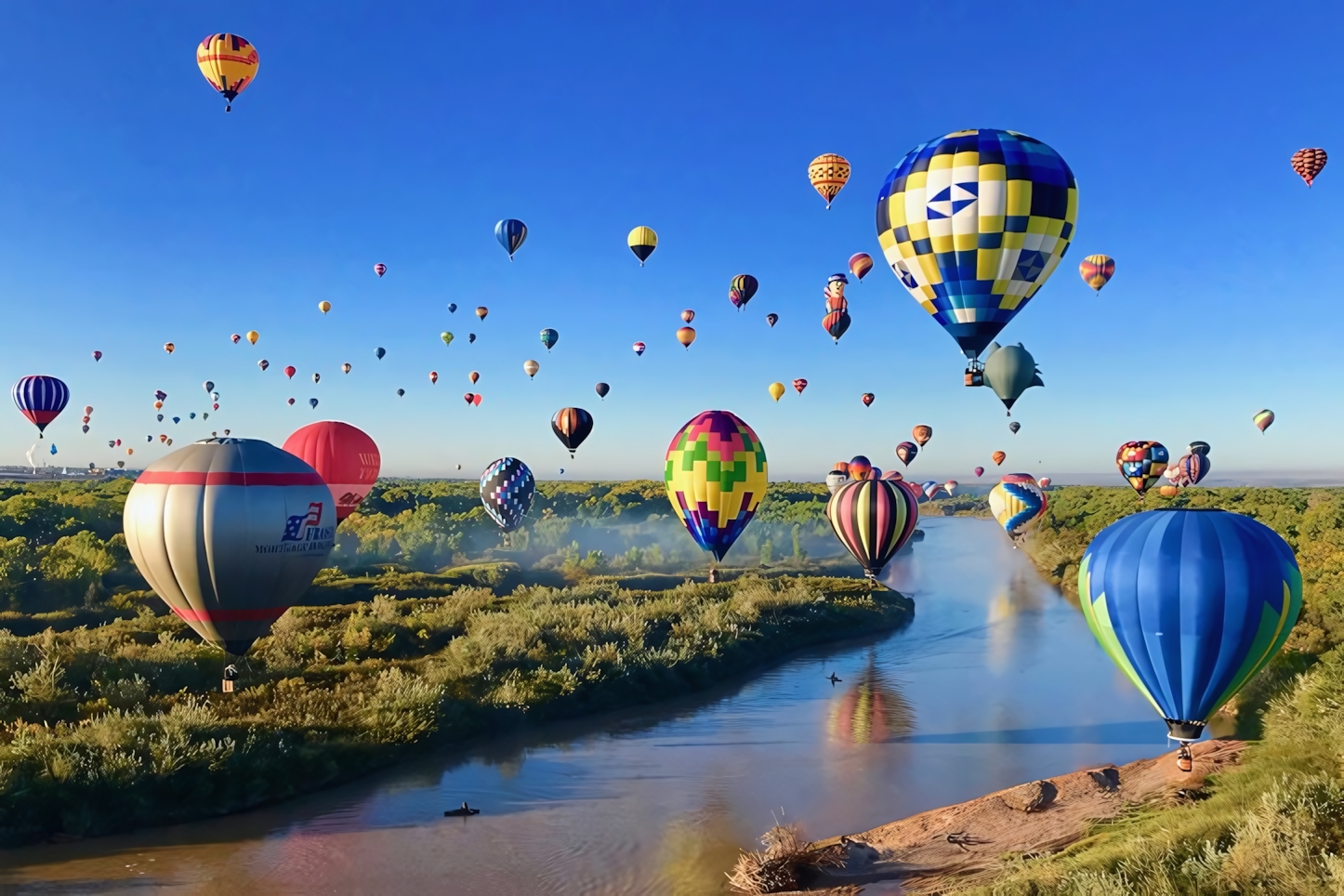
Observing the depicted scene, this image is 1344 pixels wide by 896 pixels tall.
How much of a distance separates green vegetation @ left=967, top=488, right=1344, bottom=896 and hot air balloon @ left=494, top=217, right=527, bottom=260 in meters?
30.9

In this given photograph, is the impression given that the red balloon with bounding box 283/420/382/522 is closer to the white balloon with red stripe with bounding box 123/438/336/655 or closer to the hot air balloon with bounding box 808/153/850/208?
the white balloon with red stripe with bounding box 123/438/336/655

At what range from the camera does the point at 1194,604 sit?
519 inches

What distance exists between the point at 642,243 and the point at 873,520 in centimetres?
1694

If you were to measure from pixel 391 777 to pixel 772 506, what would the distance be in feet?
213

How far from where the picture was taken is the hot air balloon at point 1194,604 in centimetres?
1309

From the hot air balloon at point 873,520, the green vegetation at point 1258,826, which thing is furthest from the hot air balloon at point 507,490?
the green vegetation at point 1258,826

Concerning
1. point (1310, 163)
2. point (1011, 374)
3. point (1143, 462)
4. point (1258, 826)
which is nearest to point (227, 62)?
point (1011, 374)

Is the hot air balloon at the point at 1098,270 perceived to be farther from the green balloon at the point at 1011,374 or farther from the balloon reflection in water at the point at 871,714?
the balloon reflection in water at the point at 871,714

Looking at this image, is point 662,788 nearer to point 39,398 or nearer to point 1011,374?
point 1011,374

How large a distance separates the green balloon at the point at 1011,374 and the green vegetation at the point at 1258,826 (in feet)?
35.8

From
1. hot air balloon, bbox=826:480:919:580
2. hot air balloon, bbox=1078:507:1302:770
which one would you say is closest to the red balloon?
hot air balloon, bbox=826:480:919:580

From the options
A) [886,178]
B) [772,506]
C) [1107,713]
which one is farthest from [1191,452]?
[886,178]

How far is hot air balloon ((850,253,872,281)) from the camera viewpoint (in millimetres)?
41219

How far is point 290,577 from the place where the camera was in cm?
1520
